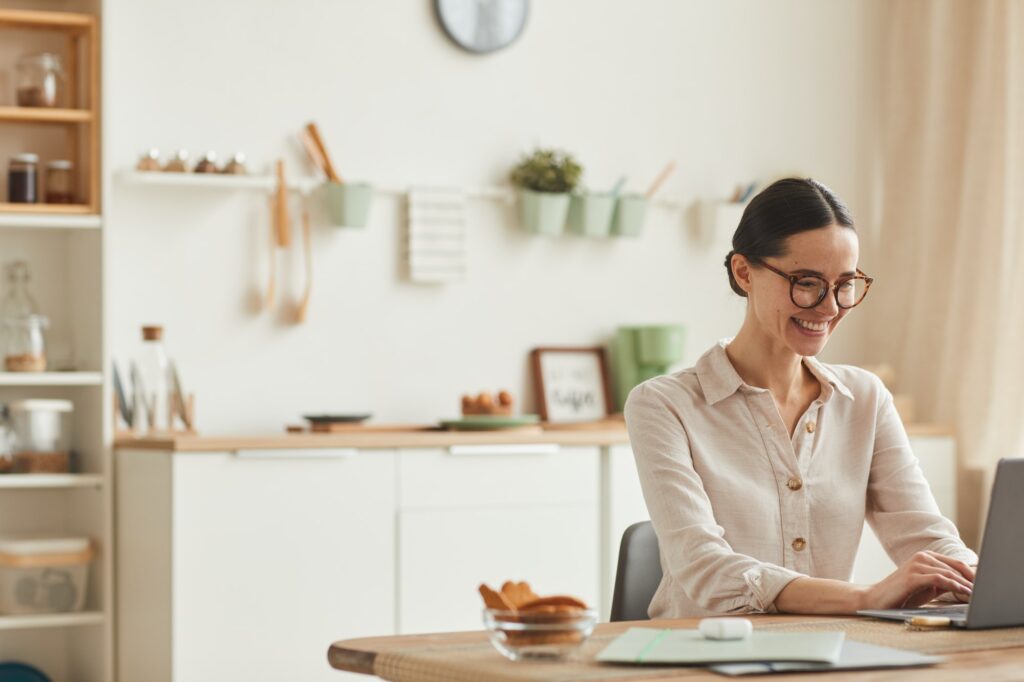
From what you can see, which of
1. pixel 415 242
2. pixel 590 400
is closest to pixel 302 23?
pixel 415 242

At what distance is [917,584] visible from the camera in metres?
1.83

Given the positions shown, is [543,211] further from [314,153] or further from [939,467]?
[939,467]

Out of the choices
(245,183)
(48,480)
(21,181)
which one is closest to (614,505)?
(245,183)

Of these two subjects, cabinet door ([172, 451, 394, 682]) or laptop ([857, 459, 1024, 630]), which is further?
cabinet door ([172, 451, 394, 682])

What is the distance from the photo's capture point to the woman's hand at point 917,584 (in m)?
1.84

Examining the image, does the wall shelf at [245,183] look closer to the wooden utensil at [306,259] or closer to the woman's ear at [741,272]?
the wooden utensil at [306,259]

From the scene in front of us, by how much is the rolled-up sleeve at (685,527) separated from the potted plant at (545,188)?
224 cm

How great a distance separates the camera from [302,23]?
421cm

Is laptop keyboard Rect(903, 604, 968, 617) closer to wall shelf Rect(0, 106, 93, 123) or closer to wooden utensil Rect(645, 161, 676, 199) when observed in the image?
wall shelf Rect(0, 106, 93, 123)

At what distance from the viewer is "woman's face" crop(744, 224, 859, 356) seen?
2.08 m

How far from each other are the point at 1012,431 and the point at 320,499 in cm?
214

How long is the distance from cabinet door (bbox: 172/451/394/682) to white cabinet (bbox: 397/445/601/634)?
0.22 feet

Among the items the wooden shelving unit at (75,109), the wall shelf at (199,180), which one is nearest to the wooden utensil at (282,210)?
the wall shelf at (199,180)

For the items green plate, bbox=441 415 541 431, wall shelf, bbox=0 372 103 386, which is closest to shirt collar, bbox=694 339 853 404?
green plate, bbox=441 415 541 431
